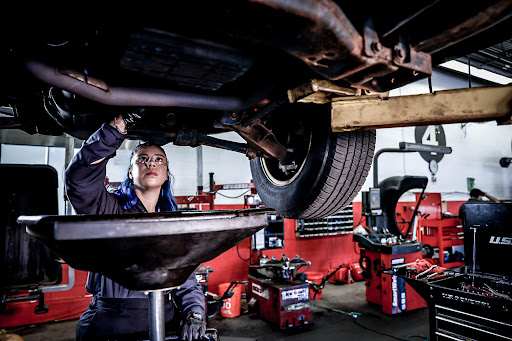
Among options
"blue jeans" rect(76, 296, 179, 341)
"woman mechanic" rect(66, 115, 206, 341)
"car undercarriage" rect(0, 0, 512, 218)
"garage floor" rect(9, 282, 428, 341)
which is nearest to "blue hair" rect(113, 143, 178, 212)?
"woman mechanic" rect(66, 115, 206, 341)

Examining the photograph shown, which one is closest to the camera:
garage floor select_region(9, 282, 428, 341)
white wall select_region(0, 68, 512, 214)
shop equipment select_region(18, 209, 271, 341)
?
shop equipment select_region(18, 209, 271, 341)

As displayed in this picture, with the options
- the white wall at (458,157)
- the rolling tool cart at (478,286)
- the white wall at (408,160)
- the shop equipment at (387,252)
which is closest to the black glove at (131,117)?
the rolling tool cart at (478,286)

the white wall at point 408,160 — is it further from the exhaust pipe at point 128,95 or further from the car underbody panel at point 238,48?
the exhaust pipe at point 128,95

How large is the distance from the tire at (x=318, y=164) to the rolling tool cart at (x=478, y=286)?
1362 mm

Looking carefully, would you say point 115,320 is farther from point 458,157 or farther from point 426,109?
point 458,157

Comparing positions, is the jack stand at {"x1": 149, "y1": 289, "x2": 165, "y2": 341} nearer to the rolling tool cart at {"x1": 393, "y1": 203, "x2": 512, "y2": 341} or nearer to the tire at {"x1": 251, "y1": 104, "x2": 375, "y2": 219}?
the tire at {"x1": 251, "y1": 104, "x2": 375, "y2": 219}

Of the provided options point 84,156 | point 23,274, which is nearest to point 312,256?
point 23,274

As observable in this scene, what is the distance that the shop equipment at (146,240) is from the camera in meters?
0.58

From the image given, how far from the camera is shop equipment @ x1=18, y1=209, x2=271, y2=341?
1.90 feet

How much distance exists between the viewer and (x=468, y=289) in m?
2.35

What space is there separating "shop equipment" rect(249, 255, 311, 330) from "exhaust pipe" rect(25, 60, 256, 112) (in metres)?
2.70

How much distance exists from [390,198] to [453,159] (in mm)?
4612

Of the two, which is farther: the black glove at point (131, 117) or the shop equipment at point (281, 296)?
the shop equipment at point (281, 296)

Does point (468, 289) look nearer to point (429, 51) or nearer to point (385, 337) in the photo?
point (385, 337)
